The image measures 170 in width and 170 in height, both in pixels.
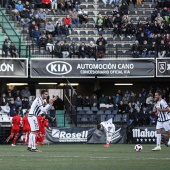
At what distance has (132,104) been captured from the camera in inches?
1471

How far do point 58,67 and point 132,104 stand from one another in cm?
455

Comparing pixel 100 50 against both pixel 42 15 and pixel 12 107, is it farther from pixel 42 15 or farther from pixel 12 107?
pixel 12 107

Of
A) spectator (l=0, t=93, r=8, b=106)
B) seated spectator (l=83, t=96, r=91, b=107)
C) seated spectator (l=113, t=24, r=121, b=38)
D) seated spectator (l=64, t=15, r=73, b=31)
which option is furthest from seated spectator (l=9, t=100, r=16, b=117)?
seated spectator (l=113, t=24, r=121, b=38)

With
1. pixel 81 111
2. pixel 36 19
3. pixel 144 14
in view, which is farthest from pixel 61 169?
pixel 144 14

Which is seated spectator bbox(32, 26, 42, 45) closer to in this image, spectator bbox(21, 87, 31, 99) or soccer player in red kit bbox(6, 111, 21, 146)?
spectator bbox(21, 87, 31, 99)

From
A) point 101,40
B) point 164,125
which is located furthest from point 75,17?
point 164,125

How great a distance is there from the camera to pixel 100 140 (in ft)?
108

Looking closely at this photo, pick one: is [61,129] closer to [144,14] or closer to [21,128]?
[21,128]

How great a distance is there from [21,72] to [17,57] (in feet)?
3.16

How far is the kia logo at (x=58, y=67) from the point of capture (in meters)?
37.6

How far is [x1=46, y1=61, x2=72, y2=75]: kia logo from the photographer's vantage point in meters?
37.6

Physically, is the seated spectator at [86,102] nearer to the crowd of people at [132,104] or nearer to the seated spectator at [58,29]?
the crowd of people at [132,104]

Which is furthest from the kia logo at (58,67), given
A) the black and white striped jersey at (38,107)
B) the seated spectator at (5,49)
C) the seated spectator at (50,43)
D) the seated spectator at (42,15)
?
the black and white striped jersey at (38,107)

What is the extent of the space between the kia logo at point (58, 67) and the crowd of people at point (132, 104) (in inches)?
67.3
